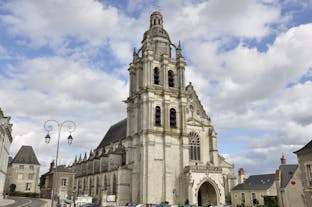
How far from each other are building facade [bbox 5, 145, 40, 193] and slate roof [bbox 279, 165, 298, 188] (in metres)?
41.7

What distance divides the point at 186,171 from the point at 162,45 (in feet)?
56.5

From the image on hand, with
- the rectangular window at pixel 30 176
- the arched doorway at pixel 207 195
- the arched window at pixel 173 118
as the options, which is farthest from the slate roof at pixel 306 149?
the rectangular window at pixel 30 176

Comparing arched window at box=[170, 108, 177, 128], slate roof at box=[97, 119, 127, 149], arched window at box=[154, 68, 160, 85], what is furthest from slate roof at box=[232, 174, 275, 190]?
slate roof at box=[97, 119, 127, 149]

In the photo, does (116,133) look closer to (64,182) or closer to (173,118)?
(64,182)

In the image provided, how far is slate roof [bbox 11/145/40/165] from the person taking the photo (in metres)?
52.9

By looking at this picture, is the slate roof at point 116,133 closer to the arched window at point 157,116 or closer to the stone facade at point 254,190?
the arched window at point 157,116

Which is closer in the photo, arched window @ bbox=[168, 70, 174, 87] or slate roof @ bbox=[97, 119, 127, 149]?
arched window @ bbox=[168, 70, 174, 87]

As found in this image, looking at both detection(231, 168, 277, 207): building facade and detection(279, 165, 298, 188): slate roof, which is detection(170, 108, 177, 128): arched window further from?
detection(279, 165, 298, 188): slate roof

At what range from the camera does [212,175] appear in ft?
108

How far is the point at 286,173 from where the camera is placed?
31094 millimetres

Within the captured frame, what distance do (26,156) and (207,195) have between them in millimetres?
36320

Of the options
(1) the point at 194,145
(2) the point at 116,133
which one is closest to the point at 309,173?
(1) the point at 194,145


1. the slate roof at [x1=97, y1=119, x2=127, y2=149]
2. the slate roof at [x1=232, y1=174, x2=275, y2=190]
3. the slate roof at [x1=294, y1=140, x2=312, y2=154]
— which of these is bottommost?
the slate roof at [x1=232, y1=174, x2=275, y2=190]

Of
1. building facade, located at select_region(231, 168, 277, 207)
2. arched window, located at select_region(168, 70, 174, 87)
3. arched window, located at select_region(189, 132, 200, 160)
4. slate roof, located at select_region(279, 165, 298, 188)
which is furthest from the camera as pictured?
arched window, located at select_region(168, 70, 174, 87)
